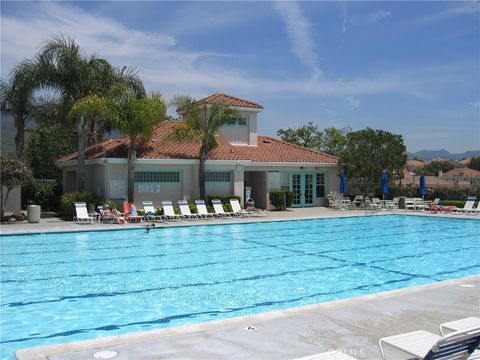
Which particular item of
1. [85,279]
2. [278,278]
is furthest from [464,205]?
[85,279]

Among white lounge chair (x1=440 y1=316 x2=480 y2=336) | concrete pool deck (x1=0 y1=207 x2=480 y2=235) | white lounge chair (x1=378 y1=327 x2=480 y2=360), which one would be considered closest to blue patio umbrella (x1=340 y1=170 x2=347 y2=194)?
concrete pool deck (x1=0 y1=207 x2=480 y2=235)

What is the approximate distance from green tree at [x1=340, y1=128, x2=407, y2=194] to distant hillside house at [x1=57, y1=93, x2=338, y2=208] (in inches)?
47.4

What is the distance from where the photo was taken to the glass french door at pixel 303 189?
97.5ft

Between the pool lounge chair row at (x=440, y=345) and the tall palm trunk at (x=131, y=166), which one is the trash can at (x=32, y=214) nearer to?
the tall palm trunk at (x=131, y=166)

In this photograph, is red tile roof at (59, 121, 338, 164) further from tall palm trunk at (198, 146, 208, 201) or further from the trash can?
the trash can

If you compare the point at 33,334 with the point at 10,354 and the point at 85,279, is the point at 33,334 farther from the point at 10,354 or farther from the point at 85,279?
the point at 85,279

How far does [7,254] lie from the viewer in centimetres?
1386

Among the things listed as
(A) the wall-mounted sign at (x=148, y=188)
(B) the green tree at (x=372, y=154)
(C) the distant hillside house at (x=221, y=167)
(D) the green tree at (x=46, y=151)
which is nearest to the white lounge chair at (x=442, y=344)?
(C) the distant hillside house at (x=221, y=167)

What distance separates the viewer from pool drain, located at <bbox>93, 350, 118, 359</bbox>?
16.5 feet

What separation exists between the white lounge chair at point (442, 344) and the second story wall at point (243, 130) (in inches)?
1003

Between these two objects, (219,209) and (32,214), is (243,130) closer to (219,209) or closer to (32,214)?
(219,209)

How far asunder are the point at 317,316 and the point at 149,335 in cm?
230

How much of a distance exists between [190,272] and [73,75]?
608 inches

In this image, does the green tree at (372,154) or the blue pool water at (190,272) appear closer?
the blue pool water at (190,272)
